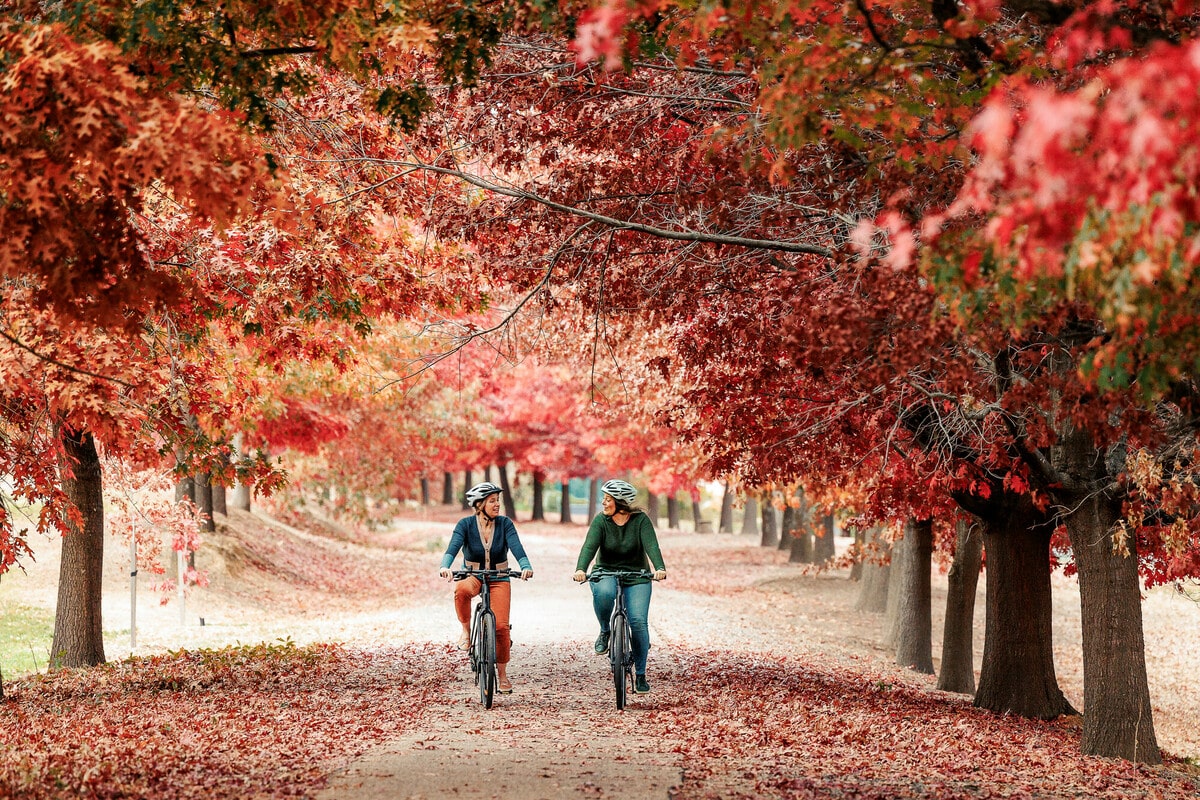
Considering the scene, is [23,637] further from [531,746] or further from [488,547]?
[531,746]

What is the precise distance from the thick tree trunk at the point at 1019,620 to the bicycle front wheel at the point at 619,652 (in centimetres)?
474

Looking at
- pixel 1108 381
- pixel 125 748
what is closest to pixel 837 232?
pixel 1108 381

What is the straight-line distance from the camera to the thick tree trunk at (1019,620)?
12.3 metres

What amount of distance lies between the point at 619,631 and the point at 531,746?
1.75 m

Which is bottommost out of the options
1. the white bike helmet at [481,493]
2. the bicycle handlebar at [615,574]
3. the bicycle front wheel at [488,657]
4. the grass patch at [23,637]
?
the grass patch at [23,637]

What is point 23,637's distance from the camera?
19.0 metres

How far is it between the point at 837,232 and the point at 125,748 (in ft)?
21.8

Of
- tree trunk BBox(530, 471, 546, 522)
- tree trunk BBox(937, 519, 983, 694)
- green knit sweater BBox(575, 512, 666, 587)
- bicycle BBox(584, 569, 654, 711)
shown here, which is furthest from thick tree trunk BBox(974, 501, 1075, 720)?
tree trunk BBox(530, 471, 546, 522)

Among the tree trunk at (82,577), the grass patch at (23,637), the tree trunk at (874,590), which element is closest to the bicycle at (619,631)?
the tree trunk at (82,577)

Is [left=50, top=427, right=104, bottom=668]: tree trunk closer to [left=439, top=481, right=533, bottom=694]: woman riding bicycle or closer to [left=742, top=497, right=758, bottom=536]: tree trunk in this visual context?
[left=439, top=481, right=533, bottom=694]: woman riding bicycle

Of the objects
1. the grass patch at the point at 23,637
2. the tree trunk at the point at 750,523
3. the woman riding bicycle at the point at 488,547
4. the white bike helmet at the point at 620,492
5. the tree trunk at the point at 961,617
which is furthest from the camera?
the tree trunk at the point at 750,523

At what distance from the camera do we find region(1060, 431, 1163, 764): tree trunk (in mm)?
9891

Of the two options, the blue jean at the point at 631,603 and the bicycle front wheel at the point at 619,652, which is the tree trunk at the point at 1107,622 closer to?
the blue jean at the point at 631,603

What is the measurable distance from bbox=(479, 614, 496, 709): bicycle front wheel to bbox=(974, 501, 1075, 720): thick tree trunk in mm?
5718
